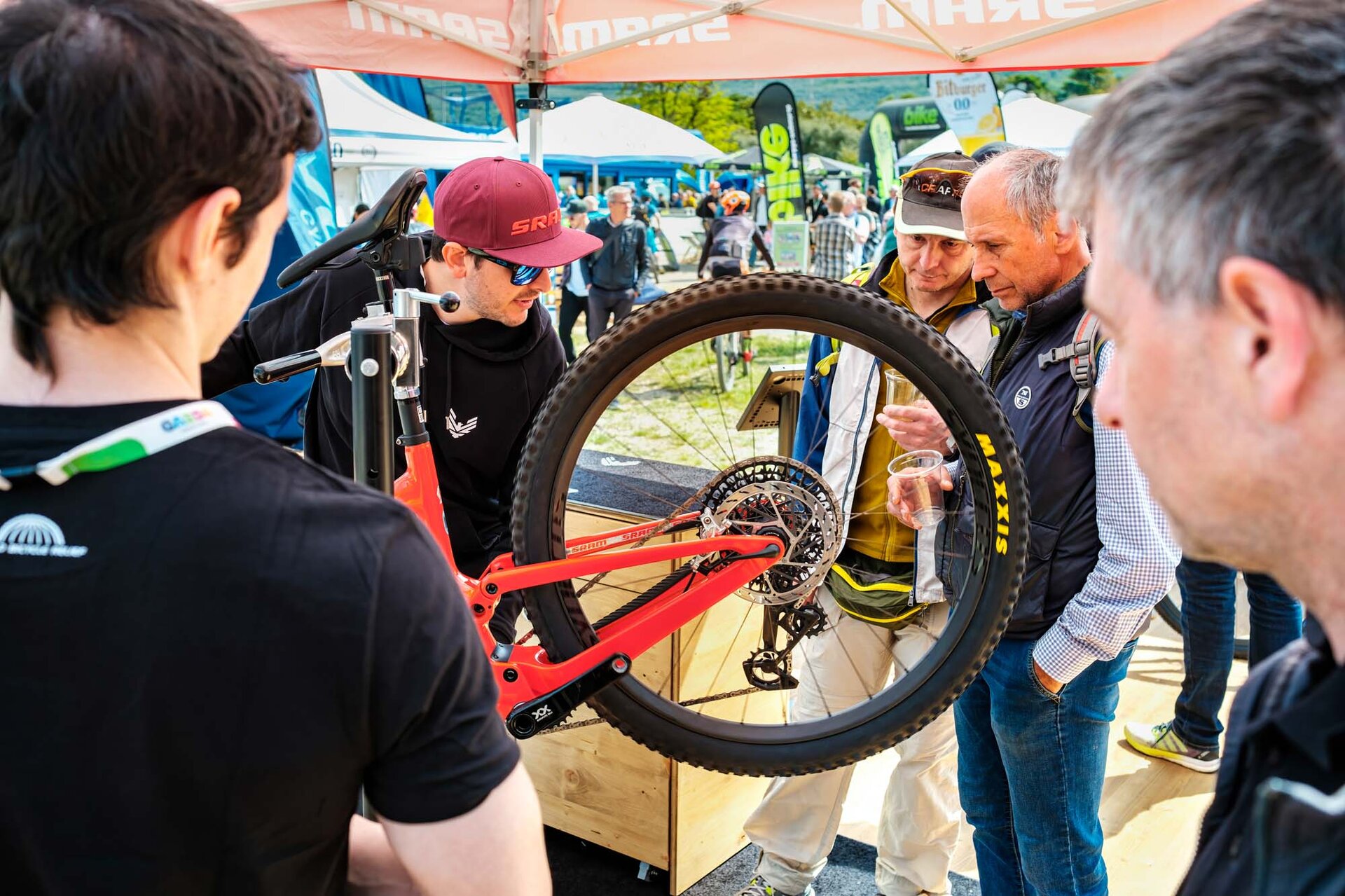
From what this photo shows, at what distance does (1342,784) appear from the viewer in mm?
561

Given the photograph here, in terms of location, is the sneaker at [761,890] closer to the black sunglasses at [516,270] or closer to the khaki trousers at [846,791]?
the khaki trousers at [846,791]

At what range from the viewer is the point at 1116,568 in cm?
168

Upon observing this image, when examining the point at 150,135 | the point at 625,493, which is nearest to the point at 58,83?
the point at 150,135

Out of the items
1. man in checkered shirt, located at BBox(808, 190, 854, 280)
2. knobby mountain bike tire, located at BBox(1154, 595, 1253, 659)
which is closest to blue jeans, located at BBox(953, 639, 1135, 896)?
knobby mountain bike tire, located at BBox(1154, 595, 1253, 659)

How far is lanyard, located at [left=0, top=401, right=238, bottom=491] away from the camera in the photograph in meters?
0.66

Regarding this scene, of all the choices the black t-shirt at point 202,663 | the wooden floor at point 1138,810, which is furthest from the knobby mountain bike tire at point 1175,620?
the black t-shirt at point 202,663

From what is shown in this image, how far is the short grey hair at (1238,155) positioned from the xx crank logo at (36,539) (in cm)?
71

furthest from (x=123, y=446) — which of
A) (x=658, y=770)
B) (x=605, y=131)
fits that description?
(x=605, y=131)

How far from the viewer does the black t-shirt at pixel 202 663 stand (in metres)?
0.67

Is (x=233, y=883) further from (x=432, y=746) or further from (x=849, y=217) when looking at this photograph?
(x=849, y=217)

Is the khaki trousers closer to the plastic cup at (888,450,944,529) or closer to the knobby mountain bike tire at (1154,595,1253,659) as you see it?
the plastic cup at (888,450,944,529)

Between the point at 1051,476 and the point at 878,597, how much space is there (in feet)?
1.76

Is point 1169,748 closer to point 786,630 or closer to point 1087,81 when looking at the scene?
point 786,630

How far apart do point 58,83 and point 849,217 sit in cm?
1107
